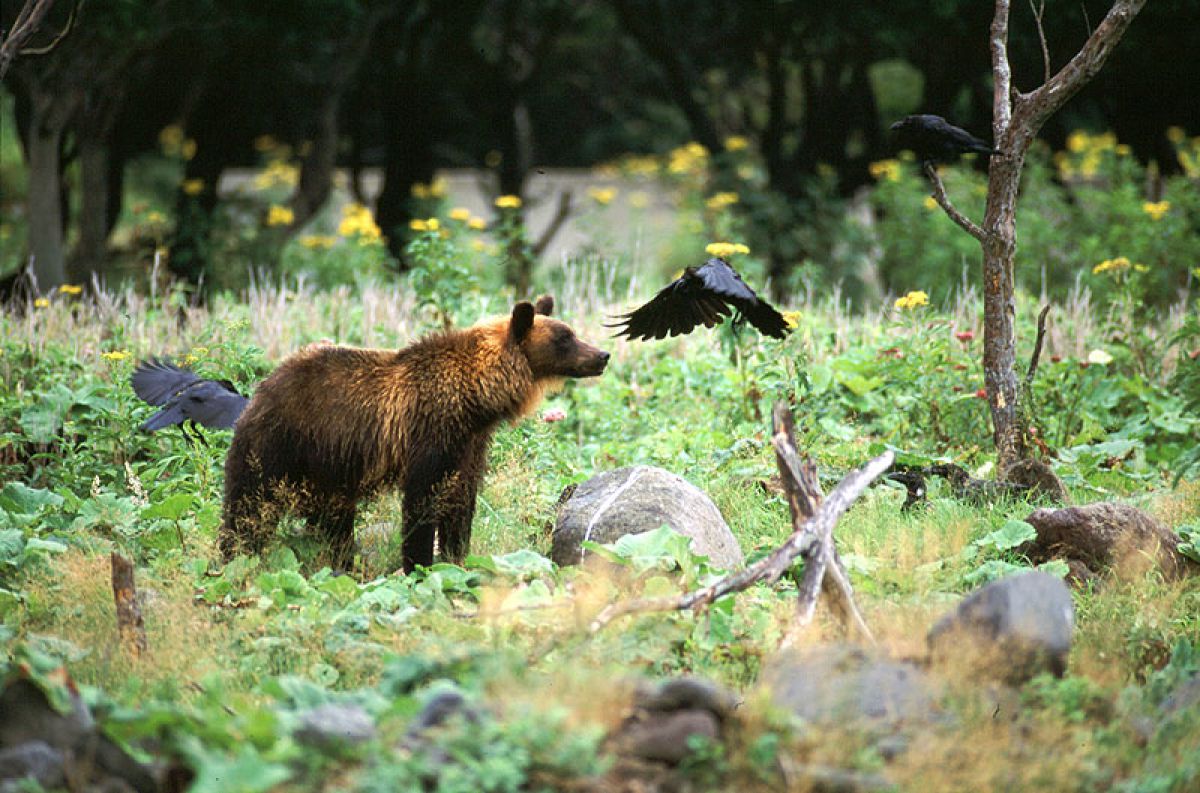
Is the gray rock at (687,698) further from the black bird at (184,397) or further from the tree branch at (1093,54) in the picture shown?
the tree branch at (1093,54)

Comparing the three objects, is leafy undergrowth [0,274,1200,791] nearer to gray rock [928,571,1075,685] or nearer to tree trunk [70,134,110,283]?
gray rock [928,571,1075,685]

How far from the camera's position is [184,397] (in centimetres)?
751

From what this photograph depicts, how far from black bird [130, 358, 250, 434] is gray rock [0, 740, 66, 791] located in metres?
3.67

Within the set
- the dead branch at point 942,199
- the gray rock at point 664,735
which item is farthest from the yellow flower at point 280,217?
the gray rock at point 664,735

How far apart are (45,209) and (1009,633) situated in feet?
38.9

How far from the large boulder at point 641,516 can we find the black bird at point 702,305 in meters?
0.75

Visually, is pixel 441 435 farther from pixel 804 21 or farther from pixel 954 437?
pixel 804 21

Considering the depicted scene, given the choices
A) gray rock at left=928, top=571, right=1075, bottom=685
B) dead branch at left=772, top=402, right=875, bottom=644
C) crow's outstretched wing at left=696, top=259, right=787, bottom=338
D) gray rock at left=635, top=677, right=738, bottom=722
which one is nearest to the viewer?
gray rock at left=635, top=677, right=738, bottom=722

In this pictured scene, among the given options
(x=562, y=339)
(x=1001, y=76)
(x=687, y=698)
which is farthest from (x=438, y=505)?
(x=1001, y=76)

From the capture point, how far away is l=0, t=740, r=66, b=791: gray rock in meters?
3.69

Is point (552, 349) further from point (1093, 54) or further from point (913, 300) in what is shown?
point (1093, 54)

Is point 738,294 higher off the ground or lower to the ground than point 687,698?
higher

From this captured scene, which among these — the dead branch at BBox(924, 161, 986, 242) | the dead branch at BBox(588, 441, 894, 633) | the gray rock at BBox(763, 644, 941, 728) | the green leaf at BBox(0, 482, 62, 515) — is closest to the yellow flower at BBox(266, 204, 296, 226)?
the green leaf at BBox(0, 482, 62, 515)

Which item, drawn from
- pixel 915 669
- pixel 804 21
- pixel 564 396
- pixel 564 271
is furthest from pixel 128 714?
pixel 804 21
